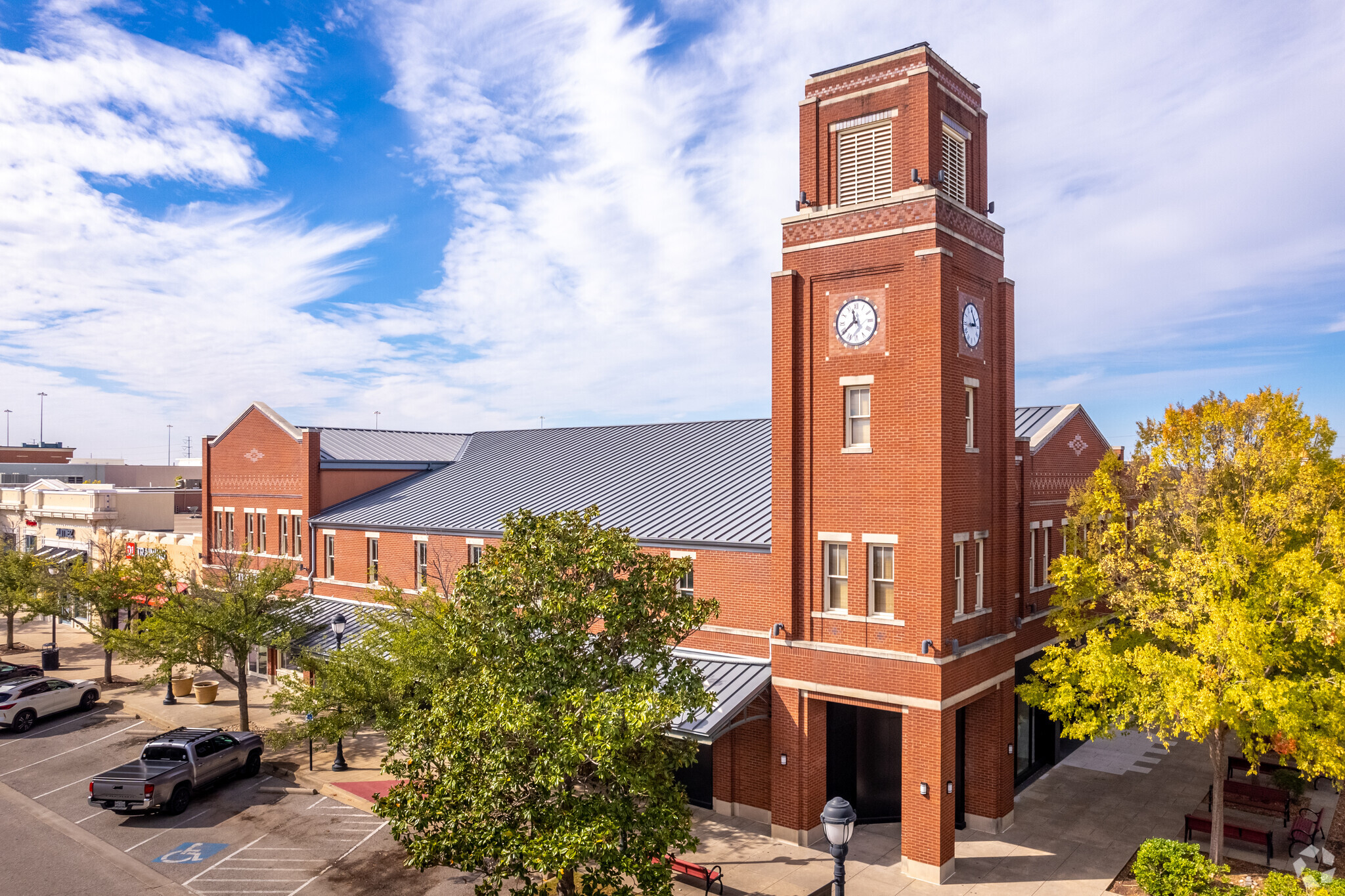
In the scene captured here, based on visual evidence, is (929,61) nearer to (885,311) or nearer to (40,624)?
(885,311)

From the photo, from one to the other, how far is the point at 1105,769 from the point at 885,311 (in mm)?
17953

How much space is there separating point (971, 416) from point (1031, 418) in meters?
8.76

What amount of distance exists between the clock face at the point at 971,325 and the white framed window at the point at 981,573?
Answer: 5.17 m

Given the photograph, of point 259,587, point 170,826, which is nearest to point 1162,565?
point 170,826

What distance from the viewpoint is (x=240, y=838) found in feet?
70.4

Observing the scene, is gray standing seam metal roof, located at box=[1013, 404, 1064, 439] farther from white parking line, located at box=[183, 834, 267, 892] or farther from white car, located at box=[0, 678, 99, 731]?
white car, located at box=[0, 678, 99, 731]

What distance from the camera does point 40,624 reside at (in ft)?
179

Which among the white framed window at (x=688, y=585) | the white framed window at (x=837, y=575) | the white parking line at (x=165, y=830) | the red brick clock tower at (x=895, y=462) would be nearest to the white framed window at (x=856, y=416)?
the red brick clock tower at (x=895, y=462)

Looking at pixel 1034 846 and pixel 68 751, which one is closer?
pixel 1034 846

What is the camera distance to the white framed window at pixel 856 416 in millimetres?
20750

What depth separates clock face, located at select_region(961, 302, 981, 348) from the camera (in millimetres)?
20938

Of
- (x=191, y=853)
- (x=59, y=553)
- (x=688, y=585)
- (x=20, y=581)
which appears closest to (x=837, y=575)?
(x=688, y=585)

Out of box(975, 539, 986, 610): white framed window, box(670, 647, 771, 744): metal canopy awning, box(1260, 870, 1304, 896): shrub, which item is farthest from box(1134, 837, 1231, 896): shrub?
box(670, 647, 771, 744): metal canopy awning

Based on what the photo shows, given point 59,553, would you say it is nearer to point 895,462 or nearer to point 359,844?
point 359,844
